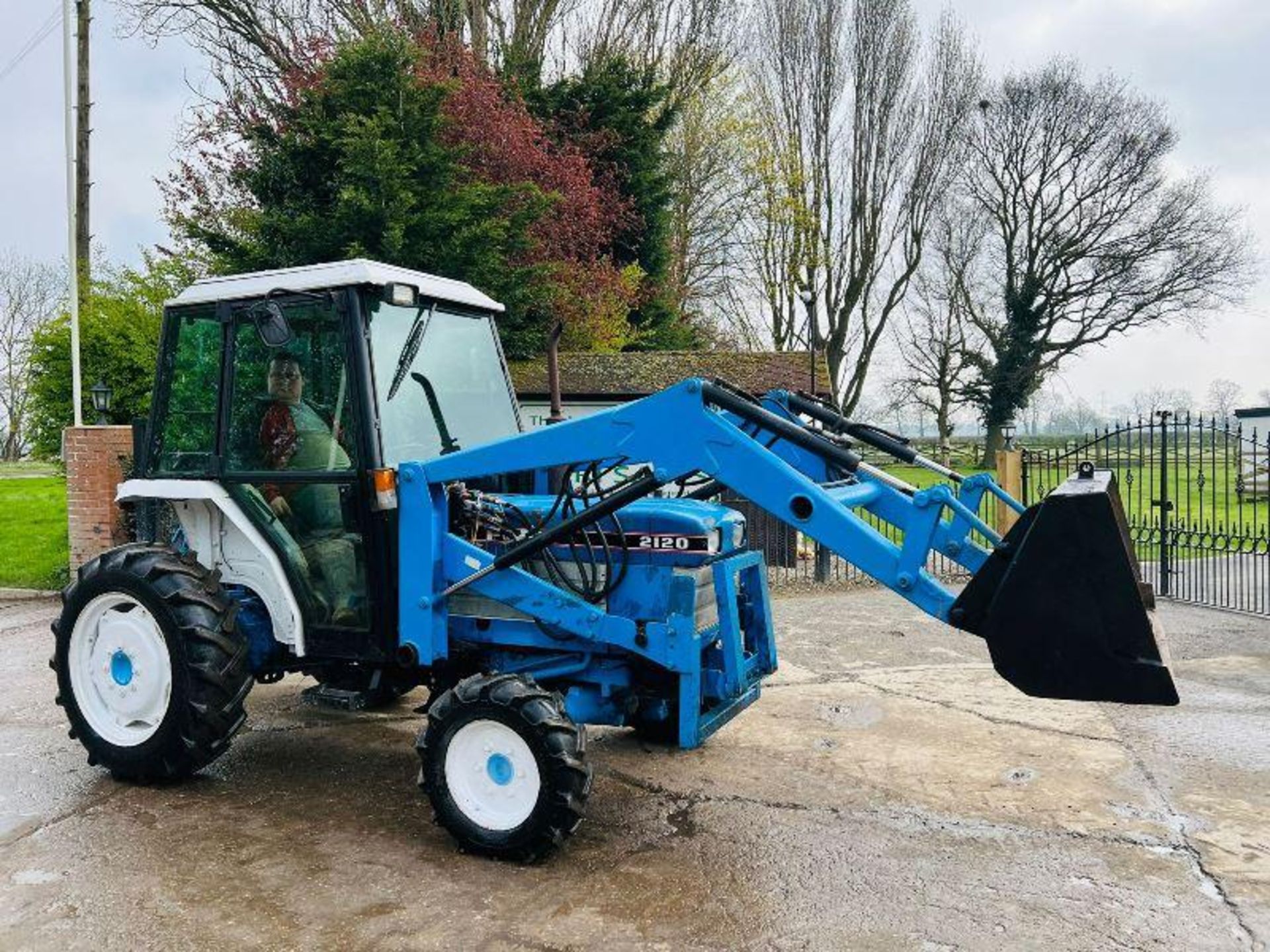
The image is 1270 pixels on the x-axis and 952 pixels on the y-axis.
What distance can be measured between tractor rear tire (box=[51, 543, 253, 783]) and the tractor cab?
0.30m

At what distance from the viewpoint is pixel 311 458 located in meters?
4.77

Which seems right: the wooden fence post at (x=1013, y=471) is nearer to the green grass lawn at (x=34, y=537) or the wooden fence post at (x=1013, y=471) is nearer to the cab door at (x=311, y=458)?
the cab door at (x=311, y=458)

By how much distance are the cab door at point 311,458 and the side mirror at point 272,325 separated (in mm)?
37

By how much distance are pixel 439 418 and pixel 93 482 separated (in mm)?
8382

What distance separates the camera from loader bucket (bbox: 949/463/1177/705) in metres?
3.44

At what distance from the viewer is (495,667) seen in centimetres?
484

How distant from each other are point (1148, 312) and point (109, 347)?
2709 centimetres

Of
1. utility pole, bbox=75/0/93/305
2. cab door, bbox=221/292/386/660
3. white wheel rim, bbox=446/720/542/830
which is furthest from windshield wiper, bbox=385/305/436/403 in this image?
utility pole, bbox=75/0/93/305

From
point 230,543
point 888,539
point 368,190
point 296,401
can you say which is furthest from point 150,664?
point 368,190

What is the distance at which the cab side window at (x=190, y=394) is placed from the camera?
5047 millimetres

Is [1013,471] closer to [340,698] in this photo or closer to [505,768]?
[340,698]

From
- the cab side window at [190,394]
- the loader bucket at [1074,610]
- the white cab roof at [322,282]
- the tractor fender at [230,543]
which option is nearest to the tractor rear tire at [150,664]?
the tractor fender at [230,543]

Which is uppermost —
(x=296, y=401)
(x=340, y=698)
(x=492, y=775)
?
(x=296, y=401)

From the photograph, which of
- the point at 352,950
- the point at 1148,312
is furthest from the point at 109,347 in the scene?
the point at 1148,312
